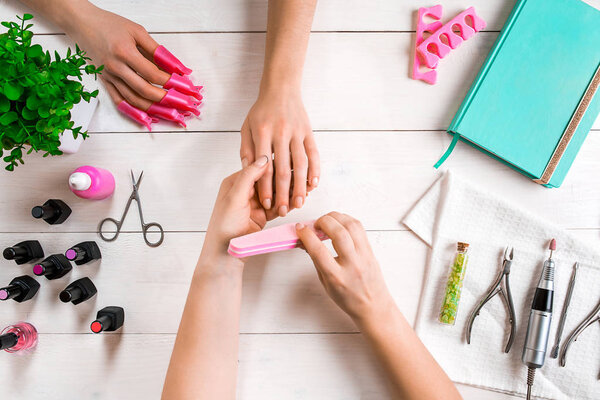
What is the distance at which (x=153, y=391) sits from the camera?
728 mm

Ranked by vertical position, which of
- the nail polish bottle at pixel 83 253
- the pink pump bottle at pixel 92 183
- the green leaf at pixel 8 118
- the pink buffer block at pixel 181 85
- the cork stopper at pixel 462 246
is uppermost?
the pink buffer block at pixel 181 85

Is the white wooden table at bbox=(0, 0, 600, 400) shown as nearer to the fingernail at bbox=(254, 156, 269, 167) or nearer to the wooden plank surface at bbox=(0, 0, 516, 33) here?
the wooden plank surface at bbox=(0, 0, 516, 33)

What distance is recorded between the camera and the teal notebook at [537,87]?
732mm

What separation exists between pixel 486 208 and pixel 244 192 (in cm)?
44

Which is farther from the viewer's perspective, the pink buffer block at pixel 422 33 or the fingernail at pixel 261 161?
the pink buffer block at pixel 422 33

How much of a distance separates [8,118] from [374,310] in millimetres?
587

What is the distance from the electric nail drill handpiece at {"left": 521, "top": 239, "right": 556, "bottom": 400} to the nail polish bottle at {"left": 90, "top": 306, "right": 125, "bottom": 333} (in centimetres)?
70

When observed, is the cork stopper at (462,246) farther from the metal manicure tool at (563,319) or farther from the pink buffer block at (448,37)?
the pink buffer block at (448,37)

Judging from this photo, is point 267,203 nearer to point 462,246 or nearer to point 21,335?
point 462,246

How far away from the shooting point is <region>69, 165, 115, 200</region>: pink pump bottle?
0.66 meters

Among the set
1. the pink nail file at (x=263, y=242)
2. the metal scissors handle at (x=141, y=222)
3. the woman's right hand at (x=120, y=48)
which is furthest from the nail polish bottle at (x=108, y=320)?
the woman's right hand at (x=120, y=48)

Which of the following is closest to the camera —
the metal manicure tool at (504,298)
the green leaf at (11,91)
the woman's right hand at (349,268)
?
the green leaf at (11,91)

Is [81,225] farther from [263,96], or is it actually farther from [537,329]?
[537,329]

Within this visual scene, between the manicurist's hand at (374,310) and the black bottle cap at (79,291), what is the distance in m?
0.40
